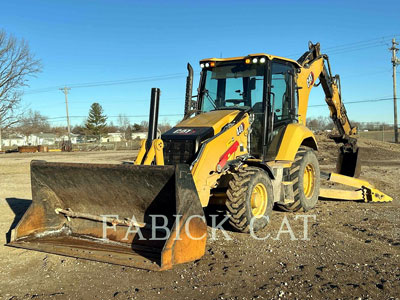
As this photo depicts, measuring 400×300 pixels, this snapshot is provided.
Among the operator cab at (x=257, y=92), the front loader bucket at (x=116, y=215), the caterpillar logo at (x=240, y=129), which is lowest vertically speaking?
the front loader bucket at (x=116, y=215)

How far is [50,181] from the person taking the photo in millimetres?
5930

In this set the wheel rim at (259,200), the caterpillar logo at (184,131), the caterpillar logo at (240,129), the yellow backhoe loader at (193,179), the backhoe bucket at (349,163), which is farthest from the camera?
the backhoe bucket at (349,163)

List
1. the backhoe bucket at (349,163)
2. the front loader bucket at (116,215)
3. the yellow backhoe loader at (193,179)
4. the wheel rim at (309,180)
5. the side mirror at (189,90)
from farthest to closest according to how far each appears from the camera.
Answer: the backhoe bucket at (349,163), the wheel rim at (309,180), the side mirror at (189,90), the yellow backhoe loader at (193,179), the front loader bucket at (116,215)

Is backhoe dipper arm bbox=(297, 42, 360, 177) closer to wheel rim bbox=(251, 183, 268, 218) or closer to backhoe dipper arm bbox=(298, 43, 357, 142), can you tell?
backhoe dipper arm bbox=(298, 43, 357, 142)

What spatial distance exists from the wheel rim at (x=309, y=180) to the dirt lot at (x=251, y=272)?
1493 millimetres

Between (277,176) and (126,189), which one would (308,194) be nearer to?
(277,176)

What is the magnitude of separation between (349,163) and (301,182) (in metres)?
3.37

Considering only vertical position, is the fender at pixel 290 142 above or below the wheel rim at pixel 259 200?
above

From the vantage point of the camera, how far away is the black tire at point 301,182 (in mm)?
7145

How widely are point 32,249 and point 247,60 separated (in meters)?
4.26

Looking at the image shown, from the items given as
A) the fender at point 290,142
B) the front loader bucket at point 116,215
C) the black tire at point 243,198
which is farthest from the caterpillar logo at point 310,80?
the front loader bucket at point 116,215

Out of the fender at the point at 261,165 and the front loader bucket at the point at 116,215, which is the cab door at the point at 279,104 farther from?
the front loader bucket at the point at 116,215

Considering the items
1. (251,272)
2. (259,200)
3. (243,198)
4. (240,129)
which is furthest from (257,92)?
(251,272)

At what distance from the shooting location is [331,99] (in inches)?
368
